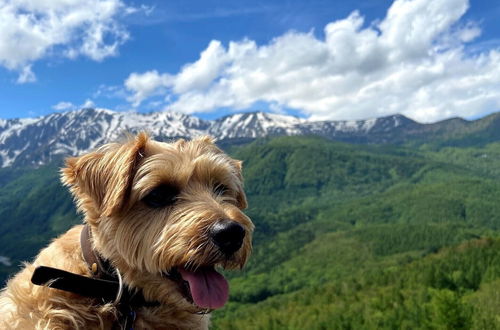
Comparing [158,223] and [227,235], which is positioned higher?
[158,223]

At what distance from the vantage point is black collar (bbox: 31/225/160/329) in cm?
451

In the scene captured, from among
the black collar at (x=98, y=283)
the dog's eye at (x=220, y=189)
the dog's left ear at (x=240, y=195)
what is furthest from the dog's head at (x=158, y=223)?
the dog's left ear at (x=240, y=195)

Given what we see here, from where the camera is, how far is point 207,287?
4809mm

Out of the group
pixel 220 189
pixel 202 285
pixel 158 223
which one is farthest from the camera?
pixel 220 189

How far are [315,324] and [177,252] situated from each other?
99.7 m

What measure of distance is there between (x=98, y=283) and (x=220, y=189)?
1.98 m

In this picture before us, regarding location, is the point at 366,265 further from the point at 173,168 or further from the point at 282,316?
the point at 173,168

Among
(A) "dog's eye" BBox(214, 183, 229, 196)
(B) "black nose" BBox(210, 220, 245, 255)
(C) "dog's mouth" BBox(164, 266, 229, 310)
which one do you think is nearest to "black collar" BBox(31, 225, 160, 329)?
(C) "dog's mouth" BBox(164, 266, 229, 310)

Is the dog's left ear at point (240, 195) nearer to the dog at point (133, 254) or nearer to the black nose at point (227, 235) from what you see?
the dog at point (133, 254)

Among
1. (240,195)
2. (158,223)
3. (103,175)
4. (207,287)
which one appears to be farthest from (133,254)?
(240,195)

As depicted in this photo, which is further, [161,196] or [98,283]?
[161,196]

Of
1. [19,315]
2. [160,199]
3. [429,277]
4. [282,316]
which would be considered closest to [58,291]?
[19,315]

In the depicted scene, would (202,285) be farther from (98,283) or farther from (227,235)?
(98,283)

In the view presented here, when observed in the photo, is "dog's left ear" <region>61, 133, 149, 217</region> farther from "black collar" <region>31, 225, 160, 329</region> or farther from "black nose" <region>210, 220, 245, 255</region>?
"black nose" <region>210, 220, 245, 255</region>
